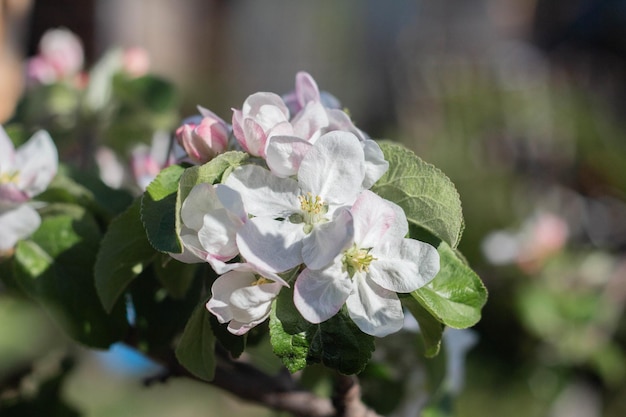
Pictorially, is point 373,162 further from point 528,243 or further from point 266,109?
point 528,243

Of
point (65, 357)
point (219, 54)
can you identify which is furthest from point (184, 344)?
point (219, 54)

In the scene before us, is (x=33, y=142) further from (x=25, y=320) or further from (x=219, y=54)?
A: (x=219, y=54)

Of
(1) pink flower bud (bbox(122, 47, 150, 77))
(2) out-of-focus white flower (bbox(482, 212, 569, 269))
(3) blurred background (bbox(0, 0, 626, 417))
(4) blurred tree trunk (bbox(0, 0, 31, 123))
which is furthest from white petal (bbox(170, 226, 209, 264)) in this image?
(4) blurred tree trunk (bbox(0, 0, 31, 123))

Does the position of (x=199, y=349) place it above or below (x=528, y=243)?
above

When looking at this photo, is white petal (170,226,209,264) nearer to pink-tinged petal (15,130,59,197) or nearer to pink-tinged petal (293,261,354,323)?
pink-tinged petal (293,261,354,323)

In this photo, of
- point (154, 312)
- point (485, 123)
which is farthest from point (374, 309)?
point (485, 123)

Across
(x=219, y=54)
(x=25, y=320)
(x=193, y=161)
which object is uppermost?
(x=193, y=161)
